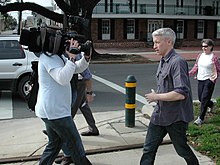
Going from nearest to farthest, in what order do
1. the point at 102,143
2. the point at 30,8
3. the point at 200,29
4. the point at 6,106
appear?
1. the point at 102,143
2. the point at 6,106
3. the point at 30,8
4. the point at 200,29

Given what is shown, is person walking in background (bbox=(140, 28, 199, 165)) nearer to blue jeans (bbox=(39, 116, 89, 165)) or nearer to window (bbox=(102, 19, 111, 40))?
blue jeans (bbox=(39, 116, 89, 165))

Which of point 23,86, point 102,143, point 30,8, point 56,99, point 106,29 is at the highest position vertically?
point 30,8

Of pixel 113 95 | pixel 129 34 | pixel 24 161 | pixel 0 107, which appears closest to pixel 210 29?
pixel 129 34

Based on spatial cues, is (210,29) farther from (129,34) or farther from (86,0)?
(86,0)

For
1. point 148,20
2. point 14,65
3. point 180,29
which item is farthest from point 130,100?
point 180,29

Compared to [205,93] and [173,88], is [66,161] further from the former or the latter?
[205,93]

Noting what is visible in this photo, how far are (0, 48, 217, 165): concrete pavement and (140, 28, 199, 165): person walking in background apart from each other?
3.40 ft

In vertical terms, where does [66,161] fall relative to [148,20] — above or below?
below

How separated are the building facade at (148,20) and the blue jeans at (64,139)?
101 ft

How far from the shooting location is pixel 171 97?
11.7 feet

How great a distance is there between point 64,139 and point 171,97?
46.9 inches

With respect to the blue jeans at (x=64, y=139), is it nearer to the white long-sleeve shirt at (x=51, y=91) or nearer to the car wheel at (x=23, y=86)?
the white long-sleeve shirt at (x=51, y=91)

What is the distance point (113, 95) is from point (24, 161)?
5.46 m

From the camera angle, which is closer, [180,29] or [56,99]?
[56,99]
